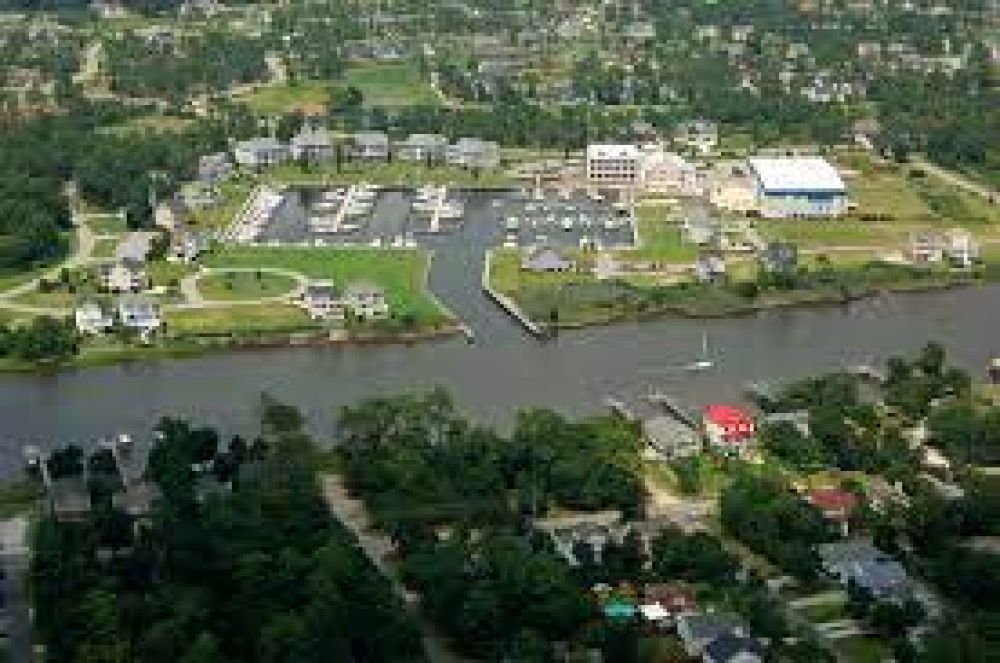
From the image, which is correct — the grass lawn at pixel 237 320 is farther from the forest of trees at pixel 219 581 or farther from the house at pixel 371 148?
the house at pixel 371 148

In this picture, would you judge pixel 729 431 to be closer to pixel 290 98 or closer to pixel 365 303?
pixel 365 303

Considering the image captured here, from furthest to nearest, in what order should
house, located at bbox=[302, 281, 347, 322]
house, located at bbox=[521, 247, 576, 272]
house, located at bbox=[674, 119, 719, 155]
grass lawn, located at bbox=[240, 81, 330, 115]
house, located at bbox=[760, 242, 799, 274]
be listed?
grass lawn, located at bbox=[240, 81, 330, 115], house, located at bbox=[674, 119, 719, 155], house, located at bbox=[521, 247, 576, 272], house, located at bbox=[760, 242, 799, 274], house, located at bbox=[302, 281, 347, 322]

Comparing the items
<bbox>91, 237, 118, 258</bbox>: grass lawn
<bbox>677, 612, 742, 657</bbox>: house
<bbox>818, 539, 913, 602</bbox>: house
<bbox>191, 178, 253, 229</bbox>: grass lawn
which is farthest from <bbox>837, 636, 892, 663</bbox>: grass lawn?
<bbox>191, 178, 253, 229</bbox>: grass lawn

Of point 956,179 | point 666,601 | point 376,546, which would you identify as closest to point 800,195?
point 956,179

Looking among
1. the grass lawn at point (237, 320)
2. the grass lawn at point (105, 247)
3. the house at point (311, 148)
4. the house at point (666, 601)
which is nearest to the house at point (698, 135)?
the house at point (311, 148)

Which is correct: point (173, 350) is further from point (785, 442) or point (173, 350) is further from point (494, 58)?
point (494, 58)

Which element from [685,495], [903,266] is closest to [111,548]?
[685,495]

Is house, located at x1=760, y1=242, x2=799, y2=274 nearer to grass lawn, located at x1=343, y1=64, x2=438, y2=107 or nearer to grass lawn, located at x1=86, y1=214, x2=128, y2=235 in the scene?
grass lawn, located at x1=86, y1=214, x2=128, y2=235
